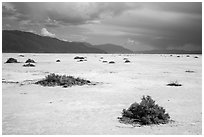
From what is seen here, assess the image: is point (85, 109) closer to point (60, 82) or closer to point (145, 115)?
point (145, 115)

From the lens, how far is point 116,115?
870 centimetres

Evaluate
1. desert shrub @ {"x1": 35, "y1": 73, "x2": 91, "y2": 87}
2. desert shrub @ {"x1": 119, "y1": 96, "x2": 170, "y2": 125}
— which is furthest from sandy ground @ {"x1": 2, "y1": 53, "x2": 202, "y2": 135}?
desert shrub @ {"x1": 35, "y1": 73, "x2": 91, "y2": 87}

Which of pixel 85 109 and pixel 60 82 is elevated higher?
pixel 60 82

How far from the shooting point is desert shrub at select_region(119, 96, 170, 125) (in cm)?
772

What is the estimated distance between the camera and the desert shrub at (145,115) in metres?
7.72

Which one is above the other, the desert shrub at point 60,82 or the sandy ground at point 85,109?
the desert shrub at point 60,82

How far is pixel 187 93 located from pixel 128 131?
23.7 ft

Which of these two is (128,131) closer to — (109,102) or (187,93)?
(109,102)

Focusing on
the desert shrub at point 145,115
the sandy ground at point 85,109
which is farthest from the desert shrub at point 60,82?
the desert shrub at point 145,115

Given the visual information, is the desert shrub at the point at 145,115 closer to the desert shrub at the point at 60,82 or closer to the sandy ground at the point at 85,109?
the sandy ground at the point at 85,109

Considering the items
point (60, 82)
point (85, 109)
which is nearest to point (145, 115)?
point (85, 109)

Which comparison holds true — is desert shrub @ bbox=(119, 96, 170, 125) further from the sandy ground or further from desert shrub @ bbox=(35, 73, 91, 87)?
desert shrub @ bbox=(35, 73, 91, 87)

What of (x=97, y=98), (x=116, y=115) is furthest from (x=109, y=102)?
(x=116, y=115)

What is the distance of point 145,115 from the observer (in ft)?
25.9
